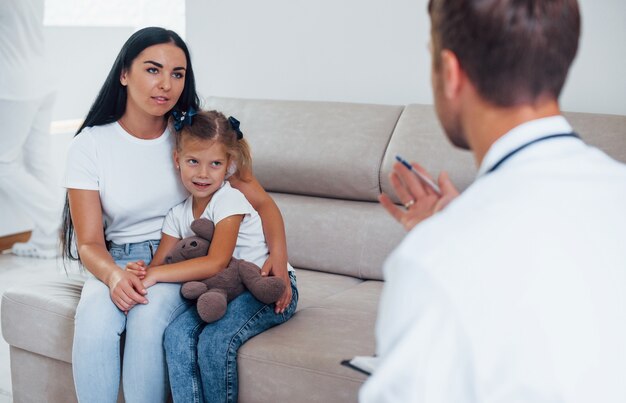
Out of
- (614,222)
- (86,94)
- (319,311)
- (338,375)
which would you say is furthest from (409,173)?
(86,94)

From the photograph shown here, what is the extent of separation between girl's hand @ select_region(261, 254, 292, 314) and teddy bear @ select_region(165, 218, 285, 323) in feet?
0.12

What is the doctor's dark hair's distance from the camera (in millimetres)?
888

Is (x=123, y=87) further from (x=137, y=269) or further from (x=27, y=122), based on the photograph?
(x=27, y=122)

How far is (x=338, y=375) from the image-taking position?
5.69ft

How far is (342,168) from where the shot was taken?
8.16 ft

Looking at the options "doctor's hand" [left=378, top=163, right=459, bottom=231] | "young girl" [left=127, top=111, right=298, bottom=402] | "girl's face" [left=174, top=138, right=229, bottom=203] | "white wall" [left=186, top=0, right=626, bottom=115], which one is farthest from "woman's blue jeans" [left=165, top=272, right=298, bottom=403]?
"white wall" [left=186, top=0, right=626, bottom=115]

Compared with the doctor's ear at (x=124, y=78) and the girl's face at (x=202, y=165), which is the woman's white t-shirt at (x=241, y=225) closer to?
the girl's face at (x=202, y=165)

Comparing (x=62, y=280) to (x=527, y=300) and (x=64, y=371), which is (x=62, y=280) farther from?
(x=527, y=300)

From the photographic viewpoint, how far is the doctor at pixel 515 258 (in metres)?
0.82

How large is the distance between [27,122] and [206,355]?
101 inches

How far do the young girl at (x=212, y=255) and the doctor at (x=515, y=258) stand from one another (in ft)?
3.36

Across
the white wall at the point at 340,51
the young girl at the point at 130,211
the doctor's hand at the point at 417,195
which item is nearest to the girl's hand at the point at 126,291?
the young girl at the point at 130,211

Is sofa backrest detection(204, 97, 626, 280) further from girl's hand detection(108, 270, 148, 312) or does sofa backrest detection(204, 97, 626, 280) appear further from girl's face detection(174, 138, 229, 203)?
girl's hand detection(108, 270, 148, 312)

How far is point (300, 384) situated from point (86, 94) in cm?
327
